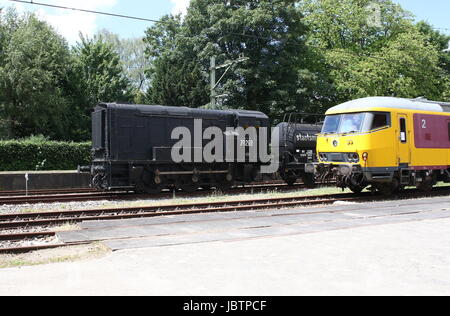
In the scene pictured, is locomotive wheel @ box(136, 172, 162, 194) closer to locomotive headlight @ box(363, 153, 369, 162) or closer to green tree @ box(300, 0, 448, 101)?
locomotive headlight @ box(363, 153, 369, 162)

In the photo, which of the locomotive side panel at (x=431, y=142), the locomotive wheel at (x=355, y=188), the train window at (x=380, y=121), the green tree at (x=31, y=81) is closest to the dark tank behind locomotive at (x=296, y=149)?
the locomotive wheel at (x=355, y=188)

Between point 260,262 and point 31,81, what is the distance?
28785 millimetres

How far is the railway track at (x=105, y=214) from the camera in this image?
28.2 feet

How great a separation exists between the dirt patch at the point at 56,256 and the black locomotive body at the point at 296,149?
42.8ft

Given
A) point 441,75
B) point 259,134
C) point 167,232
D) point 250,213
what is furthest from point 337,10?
point 167,232

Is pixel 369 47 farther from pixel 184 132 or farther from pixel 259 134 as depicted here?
pixel 184 132

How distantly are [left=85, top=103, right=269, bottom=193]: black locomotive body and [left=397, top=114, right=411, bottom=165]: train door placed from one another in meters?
6.16

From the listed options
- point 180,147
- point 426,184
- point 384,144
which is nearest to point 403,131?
point 384,144

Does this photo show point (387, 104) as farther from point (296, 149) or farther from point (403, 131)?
point (296, 149)

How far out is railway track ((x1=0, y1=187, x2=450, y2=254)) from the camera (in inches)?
338

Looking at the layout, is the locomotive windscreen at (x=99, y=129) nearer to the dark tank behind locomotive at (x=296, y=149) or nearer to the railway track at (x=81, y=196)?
the railway track at (x=81, y=196)

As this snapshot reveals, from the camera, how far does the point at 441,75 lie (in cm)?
3853

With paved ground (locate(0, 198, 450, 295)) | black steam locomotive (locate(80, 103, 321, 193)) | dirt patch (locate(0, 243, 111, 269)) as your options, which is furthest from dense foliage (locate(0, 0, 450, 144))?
dirt patch (locate(0, 243, 111, 269))

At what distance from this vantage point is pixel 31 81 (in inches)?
1188
